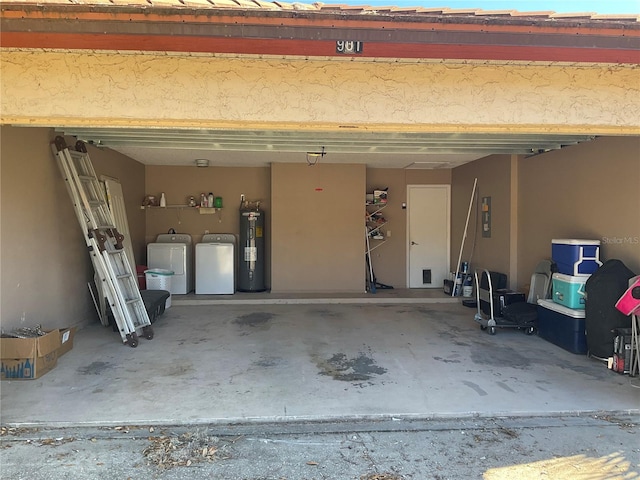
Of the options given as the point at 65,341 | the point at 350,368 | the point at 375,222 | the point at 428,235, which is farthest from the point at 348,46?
the point at 428,235

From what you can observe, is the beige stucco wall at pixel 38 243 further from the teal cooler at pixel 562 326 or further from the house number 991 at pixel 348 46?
the teal cooler at pixel 562 326

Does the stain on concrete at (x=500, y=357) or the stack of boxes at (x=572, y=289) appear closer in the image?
the stain on concrete at (x=500, y=357)

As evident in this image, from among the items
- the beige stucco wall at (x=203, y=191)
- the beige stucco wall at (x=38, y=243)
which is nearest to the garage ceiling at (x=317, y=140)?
the beige stucco wall at (x=38, y=243)

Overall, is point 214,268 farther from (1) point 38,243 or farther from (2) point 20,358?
(2) point 20,358

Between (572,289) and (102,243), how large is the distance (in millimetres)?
5300

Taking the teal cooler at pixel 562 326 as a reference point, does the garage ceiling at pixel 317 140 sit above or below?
above

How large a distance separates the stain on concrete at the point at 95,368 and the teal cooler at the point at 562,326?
4799 mm

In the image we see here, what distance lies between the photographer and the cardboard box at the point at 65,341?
4.20m

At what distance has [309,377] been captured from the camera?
12.5 ft

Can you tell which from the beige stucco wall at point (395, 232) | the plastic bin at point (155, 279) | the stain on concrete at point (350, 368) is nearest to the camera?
the stain on concrete at point (350, 368)

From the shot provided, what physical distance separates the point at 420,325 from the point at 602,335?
217 cm

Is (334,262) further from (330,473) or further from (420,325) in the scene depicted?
(330,473)

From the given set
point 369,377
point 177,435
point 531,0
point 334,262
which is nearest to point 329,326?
point 369,377

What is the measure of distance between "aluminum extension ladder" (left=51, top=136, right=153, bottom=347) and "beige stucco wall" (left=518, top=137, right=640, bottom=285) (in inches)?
210
